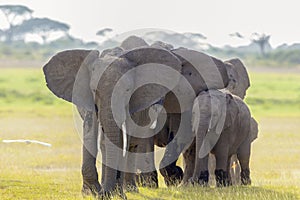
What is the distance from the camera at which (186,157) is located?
13734 mm

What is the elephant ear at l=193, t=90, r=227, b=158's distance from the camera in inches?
503

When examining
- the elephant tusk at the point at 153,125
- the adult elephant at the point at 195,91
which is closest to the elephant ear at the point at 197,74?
the adult elephant at the point at 195,91

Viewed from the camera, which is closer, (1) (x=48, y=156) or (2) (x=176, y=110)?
(2) (x=176, y=110)

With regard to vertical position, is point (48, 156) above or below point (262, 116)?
above

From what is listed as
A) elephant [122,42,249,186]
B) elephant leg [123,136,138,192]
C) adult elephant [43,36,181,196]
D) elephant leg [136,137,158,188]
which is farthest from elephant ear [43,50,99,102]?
elephant [122,42,249,186]

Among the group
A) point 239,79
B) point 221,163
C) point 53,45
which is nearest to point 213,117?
point 221,163

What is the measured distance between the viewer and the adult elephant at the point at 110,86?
10570 millimetres

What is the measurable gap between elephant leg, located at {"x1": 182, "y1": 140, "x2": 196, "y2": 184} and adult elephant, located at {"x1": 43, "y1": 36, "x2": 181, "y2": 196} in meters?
1.27

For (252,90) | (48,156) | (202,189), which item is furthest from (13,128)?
(252,90)

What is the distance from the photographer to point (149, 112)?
12539 mm

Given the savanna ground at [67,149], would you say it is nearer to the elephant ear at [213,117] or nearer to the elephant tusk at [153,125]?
the elephant ear at [213,117]

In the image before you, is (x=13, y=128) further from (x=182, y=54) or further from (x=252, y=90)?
(x=252, y=90)

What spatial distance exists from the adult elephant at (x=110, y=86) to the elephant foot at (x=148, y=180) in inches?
44.3

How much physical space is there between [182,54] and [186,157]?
68.9 inches
